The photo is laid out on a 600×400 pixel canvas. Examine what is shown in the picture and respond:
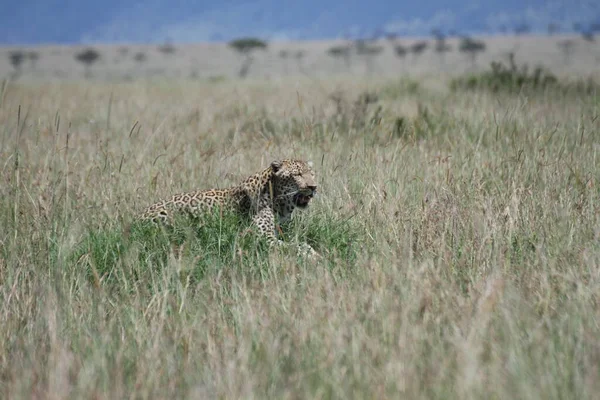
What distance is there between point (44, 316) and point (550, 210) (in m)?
2.82

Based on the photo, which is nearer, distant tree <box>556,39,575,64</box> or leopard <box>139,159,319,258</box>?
leopard <box>139,159,319,258</box>

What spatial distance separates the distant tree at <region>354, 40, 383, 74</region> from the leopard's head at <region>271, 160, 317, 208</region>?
63181mm

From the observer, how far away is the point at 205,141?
24.0 ft

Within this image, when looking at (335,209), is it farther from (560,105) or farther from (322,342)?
(560,105)

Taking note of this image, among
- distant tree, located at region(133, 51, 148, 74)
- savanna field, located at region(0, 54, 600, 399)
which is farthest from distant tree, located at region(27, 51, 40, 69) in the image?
savanna field, located at region(0, 54, 600, 399)

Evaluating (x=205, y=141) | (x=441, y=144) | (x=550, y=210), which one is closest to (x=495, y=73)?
(x=441, y=144)

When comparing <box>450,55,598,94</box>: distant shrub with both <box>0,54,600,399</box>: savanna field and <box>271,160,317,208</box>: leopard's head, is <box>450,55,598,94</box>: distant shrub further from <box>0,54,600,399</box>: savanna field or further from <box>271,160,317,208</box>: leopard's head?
<box>271,160,317,208</box>: leopard's head

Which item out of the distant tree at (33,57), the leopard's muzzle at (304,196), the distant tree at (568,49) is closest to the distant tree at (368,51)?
the distant tree at (568,49)

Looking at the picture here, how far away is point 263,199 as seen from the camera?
5.44 meters

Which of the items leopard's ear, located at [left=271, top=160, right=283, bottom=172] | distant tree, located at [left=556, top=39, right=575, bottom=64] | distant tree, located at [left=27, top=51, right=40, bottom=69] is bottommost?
distant tree, located at [left=556, top=39, right=575, bottom=64]

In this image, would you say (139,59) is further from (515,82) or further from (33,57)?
(515,82)

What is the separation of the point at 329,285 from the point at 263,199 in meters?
2.15

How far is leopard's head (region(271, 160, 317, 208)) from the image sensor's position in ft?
17.2

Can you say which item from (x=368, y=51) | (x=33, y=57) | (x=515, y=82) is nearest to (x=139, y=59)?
(x=33, y=57)
